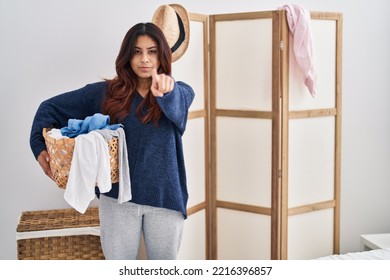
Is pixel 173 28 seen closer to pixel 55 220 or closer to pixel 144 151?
pixel 144 151

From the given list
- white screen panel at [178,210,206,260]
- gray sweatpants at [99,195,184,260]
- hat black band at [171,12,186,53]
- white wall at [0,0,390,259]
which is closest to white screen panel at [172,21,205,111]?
hat black band at [171,12,186,53]

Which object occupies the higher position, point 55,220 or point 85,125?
point 85,125

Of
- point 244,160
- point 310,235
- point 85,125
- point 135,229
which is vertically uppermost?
point 85,125

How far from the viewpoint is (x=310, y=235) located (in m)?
2.80

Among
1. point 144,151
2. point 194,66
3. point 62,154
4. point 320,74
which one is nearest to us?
point 62,154

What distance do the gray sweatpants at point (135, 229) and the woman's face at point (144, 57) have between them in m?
0.46

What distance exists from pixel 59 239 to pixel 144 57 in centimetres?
112

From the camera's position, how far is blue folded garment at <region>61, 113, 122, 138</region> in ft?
5.79

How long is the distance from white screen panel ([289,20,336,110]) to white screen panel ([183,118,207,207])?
491 millimetres

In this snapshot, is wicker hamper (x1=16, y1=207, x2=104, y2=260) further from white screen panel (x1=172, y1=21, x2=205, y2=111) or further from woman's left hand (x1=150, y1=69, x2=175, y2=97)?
woman's left hand (x1=150, y1=69, x2=175, y2=97)

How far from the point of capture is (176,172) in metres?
1.88

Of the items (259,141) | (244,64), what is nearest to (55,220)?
(259,141)

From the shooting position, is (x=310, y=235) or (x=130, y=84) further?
(x=310, y=235)

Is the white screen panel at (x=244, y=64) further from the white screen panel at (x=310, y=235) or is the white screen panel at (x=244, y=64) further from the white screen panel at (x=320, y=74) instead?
the white screen panel at (x=310, y=235)
